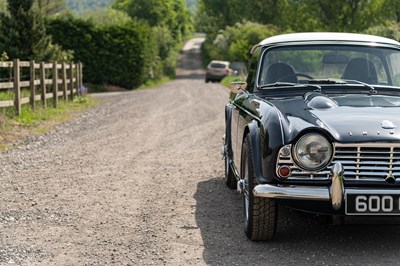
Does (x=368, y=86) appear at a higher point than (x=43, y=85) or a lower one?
higher

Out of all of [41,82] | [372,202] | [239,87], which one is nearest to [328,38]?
[239,87]

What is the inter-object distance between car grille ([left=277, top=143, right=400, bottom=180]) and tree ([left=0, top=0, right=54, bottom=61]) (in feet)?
68.4

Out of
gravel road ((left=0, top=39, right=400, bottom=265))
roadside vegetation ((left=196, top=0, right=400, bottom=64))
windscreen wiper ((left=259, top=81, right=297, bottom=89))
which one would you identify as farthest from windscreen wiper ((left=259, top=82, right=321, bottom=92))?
roadside vegetation ((left=196, top=0, right=400, bottom=64))

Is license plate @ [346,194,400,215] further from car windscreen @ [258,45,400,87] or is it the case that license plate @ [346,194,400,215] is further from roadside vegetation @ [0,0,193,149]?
roadside vegetation @ [0,0,193,149]

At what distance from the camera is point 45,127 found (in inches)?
567

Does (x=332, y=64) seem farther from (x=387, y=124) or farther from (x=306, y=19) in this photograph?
(x=306, y=19)

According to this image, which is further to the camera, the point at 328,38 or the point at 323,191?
the point at 328,38

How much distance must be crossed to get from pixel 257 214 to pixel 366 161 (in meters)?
0.90

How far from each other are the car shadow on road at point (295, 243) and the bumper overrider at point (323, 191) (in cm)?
26

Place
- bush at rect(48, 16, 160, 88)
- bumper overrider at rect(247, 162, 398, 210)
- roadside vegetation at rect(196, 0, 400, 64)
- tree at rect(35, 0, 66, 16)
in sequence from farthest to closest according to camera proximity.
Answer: roadside vegetation at rect(196, 0, 400, 64)
tree at rect(35, 0, 66, 16)
bush at rect(48, 16, 160, 88)
bumper overrider at rect(247, 162, 398, 210)

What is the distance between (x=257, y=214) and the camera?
5020mm

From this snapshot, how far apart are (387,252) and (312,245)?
0.56 meters

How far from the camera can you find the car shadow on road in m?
4.77

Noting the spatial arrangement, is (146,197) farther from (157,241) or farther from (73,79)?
(73,79)
